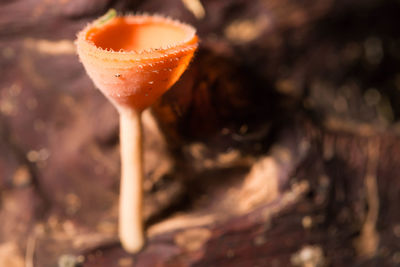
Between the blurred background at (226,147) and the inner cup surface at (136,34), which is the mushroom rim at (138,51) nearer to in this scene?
the inner cup surface at (136,34)

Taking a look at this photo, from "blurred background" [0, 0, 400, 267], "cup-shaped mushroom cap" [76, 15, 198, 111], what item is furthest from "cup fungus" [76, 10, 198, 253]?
"blurred background" [0, 0, 400, 267]

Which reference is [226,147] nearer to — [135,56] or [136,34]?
[136,34]

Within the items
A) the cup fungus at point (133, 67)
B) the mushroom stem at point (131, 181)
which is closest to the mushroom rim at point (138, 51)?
the cup fungus at point (133, 67)

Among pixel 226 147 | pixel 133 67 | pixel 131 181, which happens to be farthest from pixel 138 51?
pixel 226 147

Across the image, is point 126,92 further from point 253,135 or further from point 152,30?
point 253,135

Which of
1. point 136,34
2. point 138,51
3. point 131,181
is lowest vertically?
point 131,181
